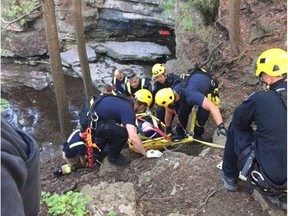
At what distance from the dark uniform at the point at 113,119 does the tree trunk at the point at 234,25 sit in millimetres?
4420

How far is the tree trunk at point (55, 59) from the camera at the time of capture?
810 centimetres

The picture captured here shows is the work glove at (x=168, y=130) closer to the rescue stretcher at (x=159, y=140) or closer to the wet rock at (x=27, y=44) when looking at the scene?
the rescue stretcher at (x=159, y=140)

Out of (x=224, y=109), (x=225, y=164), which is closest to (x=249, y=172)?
(x=225, y=164)

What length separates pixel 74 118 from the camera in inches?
486

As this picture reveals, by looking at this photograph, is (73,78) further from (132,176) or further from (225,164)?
(225,164)

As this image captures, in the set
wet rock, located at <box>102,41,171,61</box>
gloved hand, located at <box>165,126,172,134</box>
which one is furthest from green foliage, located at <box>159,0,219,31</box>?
gloved hand, located at <box>165,126,172,134</box>

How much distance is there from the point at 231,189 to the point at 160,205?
100cm

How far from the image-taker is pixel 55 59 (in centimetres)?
872

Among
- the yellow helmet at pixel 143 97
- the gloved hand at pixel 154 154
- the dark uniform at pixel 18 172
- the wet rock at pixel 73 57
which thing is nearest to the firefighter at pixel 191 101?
the yellow helmet at pixel 143 97

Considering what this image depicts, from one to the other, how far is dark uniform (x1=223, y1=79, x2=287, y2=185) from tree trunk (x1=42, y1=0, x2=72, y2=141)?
5182 millimetres

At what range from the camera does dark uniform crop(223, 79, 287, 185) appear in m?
4.05

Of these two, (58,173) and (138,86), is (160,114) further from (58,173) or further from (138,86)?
(58,173)

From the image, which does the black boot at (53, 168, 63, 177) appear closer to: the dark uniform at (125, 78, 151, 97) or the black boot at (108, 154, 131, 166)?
the black boot at (108, 154, 131, 166)

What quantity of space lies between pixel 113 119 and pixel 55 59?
9.84 ft
